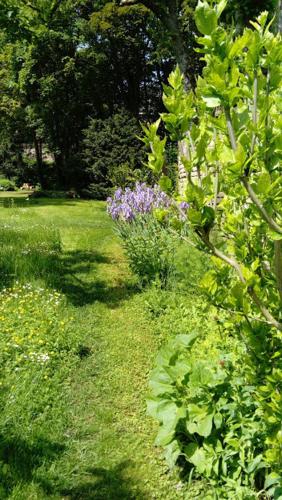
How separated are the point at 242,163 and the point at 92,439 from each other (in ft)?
8.92

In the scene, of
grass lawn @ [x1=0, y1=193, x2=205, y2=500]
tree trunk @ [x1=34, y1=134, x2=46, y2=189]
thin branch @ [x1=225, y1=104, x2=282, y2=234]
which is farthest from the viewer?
tree trunk @ [x1=34, y1=134, x2=46, y2=189]

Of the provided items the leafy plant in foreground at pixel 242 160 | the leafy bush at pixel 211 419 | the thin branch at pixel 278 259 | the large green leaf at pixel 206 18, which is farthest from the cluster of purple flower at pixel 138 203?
the large green leaf at pixel 206 18

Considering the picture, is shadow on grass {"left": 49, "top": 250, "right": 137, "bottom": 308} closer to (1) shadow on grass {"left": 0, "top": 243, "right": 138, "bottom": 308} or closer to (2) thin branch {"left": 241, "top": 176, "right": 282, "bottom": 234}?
(1) shadow on grass {"left": 0, "top": 243, "right": 138, "bottom": 308}

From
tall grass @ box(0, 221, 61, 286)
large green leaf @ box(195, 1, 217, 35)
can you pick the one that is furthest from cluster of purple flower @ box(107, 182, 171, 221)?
large green leaf @ box(195, 1, 217, 35)

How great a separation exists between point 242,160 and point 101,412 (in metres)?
2.90

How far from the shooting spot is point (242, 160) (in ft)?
4.29

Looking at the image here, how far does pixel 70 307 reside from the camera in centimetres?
554

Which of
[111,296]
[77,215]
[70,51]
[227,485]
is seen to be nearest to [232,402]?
[227,485]

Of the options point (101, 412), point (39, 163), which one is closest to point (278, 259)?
point (101, 412)

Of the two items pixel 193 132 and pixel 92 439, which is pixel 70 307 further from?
pixel 193 132

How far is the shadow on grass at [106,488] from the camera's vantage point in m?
2.82

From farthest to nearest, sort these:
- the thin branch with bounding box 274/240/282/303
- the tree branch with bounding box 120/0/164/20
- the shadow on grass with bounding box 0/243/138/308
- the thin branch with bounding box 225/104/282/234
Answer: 1. the tree branch with bounding box 120/0/164/20
2. the shadow on grass with bounding box 0/243/138/308
3. the thin branch with bounding box 274/240/282/303
4. the thin branch with bounding box 225/104/282/234

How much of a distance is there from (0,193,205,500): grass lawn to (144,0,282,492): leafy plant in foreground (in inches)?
36.2

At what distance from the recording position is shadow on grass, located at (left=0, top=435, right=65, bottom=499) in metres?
2.76
